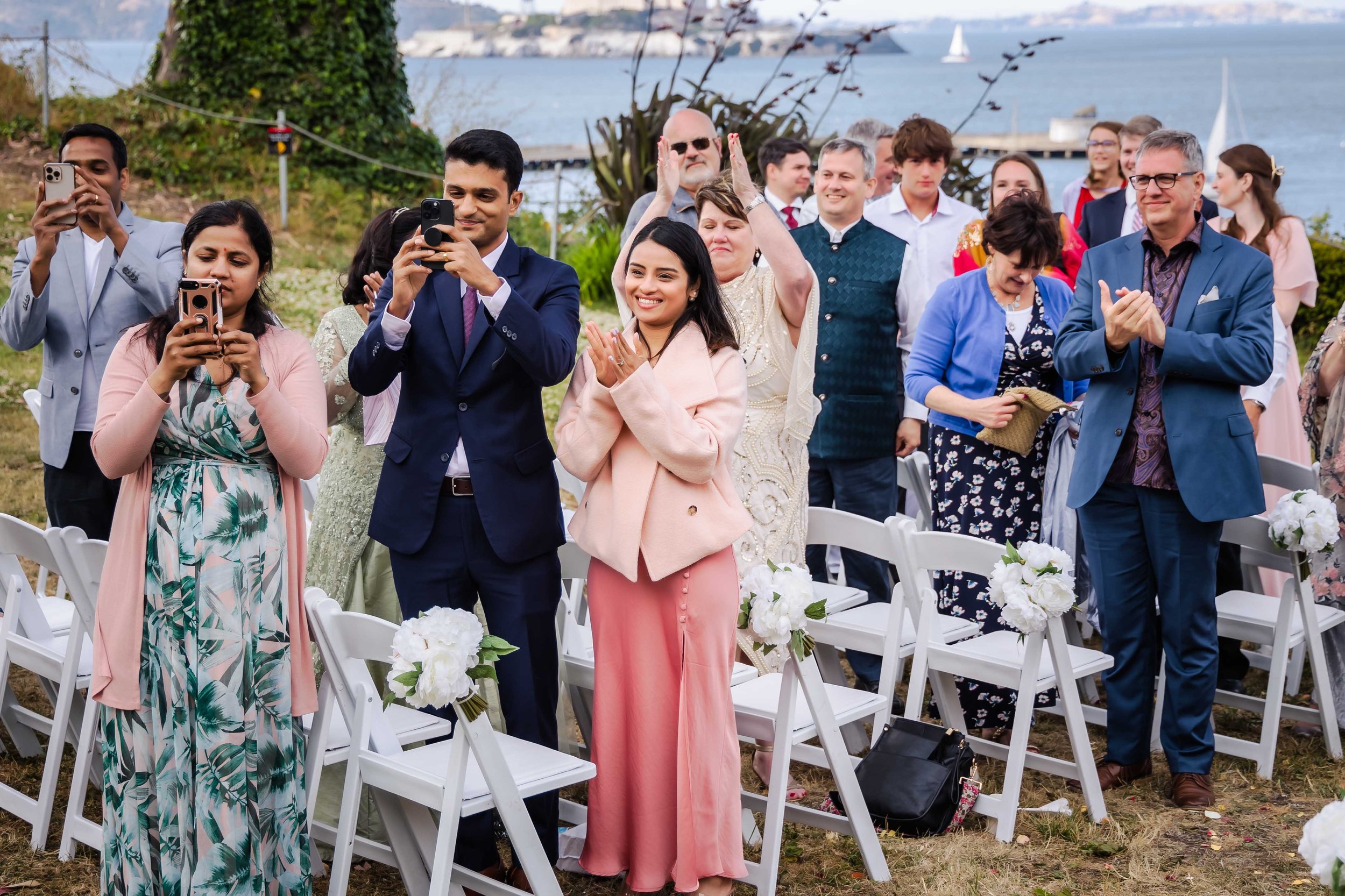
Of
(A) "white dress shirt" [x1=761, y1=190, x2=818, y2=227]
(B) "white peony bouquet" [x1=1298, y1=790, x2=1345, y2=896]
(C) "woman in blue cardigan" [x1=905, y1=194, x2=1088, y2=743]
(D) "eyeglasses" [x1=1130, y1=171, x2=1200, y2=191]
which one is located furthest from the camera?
(A) "white dress shirt" [x1=761, y1=190, x2=818, y2=227]

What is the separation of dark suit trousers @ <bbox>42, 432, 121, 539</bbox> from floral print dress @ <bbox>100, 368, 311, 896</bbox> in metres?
1.35

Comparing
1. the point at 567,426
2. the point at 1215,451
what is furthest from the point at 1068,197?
the point at 567,426

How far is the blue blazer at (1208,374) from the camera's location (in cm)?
416

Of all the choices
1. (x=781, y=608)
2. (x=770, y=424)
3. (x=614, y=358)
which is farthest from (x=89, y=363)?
(x=781, y=608)

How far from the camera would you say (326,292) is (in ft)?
38.4

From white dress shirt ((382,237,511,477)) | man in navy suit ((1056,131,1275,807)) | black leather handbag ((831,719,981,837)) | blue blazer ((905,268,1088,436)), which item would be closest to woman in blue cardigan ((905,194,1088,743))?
blue blazer ((905,268,1088,436))

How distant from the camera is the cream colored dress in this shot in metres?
4.48

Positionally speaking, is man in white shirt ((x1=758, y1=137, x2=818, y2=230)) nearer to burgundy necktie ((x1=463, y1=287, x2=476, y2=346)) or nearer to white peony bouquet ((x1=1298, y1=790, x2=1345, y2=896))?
burgundy necktie ((x1=463, y1=287, x2=476, y2=346))

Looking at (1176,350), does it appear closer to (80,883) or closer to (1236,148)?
(1236,148)

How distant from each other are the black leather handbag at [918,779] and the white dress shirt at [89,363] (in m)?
2.73

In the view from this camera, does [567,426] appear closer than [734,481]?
Yes

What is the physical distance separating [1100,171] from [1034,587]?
4.21 m

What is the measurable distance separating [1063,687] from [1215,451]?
892 millimetres

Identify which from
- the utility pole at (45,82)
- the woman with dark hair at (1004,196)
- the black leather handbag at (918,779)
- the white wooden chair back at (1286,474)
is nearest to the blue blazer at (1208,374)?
the white wooden chair back at (1286,474)
